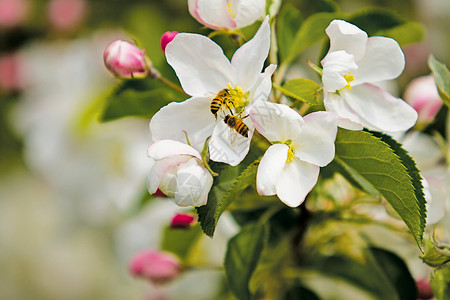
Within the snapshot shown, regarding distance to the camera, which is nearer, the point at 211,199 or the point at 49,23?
the point at 211,199

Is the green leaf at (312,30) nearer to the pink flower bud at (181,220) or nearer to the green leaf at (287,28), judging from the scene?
the green leaf at (287,28)

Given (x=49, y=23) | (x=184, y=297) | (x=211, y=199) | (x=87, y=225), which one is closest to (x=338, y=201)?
(x=211, y=199)

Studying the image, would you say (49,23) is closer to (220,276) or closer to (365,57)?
(220,276)

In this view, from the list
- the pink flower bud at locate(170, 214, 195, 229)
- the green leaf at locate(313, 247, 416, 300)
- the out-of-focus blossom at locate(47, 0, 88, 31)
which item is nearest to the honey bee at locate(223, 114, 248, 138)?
the pink flower bud at locate(170, 214, 195, 229)

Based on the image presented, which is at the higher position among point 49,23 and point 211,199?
point 211,199

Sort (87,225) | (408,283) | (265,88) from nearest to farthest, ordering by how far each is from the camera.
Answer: (265,88)
(408,283)
(87,225)

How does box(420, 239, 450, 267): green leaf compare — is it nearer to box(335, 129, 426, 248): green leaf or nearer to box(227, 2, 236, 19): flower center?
box(335, 129, 426, 248): green leaf

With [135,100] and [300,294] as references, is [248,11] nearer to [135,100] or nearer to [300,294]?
[135,100]
